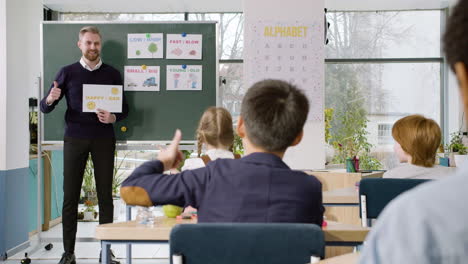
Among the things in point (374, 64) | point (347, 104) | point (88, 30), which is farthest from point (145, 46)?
point (374, 64)

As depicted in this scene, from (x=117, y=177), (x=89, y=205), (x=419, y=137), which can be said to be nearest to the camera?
(x=419, y=137)

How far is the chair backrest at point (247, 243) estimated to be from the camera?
1424 millimetres

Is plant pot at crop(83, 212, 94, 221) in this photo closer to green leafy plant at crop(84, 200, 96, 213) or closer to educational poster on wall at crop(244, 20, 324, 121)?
green leafy plant at crop(84, 200, 96, 213)

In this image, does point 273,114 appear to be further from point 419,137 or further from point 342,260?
point 419,137

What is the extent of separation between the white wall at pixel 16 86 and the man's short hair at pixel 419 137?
10.6 ft

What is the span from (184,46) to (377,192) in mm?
2607

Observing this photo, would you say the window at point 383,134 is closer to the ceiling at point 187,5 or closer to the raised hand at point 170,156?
the ceiling at point 187,5

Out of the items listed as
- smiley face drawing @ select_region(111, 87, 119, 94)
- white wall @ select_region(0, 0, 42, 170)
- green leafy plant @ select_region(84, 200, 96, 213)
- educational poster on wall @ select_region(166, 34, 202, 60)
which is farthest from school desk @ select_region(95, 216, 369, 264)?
green leafy plant @ select_region(84, 200, 96, 213)

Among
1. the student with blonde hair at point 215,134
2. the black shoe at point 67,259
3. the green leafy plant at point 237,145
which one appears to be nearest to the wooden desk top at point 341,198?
the student with blonde hair at point 215,134

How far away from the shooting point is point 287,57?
484cm

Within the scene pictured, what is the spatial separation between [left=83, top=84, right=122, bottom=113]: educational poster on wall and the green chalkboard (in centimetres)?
20

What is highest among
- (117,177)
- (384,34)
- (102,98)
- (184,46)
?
(384,34)

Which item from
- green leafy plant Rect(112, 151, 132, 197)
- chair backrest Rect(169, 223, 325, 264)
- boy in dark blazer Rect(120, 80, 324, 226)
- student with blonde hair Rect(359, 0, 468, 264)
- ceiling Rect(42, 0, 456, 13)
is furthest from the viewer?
ceiling Rect(42, 0, 456, 13)

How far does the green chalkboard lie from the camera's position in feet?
16.0
